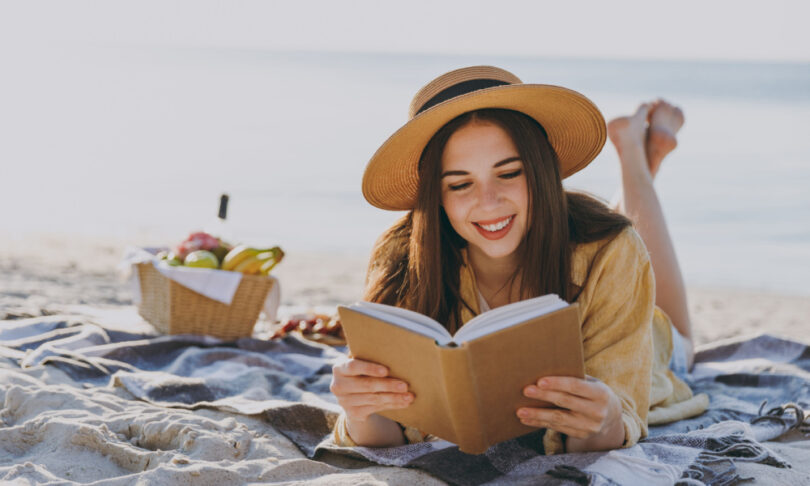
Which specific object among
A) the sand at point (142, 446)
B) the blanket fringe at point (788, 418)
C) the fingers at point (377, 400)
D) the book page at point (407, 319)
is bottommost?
the sand at point (142, 446)

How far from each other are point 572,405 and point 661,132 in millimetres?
2863


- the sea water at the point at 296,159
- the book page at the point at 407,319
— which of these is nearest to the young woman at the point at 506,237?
the book page at the point at 407,319

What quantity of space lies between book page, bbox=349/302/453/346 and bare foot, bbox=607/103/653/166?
8.99 ft

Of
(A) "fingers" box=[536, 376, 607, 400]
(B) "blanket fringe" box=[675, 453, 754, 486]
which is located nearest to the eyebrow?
(A) "fingers" box=[536, 376, 607, 400]

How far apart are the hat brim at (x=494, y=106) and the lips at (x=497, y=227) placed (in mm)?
377

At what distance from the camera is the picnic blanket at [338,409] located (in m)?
2.63

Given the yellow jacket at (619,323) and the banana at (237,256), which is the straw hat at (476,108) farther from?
the banana at (237,256)

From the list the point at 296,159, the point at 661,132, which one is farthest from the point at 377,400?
the point at 296,159

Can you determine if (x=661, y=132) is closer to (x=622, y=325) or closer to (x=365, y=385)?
(x=622, y=325)

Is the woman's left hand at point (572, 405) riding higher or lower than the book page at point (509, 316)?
lower

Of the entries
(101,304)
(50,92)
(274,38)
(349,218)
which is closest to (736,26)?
(274,38)

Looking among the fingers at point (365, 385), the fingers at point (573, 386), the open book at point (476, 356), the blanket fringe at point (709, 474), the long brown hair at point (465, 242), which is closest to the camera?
the open book at point (476, 356)

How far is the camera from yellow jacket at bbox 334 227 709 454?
8.93ft

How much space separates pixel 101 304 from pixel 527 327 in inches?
198
